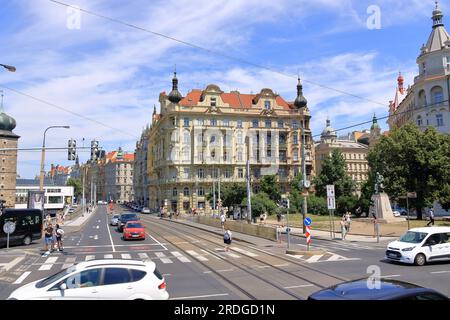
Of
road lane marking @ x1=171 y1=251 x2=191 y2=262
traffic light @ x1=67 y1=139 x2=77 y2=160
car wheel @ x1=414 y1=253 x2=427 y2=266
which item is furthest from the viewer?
traffic light @ x1=67 y1=139 x2=77 y2=160

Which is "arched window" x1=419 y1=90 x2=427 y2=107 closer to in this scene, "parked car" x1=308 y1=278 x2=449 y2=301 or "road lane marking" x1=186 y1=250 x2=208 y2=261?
"road lane marking" x1=186 y1=250 x2=208 y2=261

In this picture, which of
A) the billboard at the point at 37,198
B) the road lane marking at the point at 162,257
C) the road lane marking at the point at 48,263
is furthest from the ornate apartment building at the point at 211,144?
the road lane marking at the point at 48,263

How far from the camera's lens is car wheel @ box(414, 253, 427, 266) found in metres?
17.4

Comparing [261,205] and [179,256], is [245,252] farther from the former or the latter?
[261,205]

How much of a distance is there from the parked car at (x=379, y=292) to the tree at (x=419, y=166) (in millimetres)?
41966

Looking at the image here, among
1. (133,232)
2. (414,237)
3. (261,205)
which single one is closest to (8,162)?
(261,205)

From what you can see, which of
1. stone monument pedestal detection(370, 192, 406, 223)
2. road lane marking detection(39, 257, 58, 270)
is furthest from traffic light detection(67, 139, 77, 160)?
stone monument pedestal detection(370, 192, 406, 223)

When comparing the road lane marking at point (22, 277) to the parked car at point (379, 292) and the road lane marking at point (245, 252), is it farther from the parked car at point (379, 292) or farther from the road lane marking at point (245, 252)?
the parked car at point (379, 292)

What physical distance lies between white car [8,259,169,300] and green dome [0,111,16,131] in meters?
103

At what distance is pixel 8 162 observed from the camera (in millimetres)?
103500

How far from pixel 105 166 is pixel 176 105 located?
115 m

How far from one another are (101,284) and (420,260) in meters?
14.5
